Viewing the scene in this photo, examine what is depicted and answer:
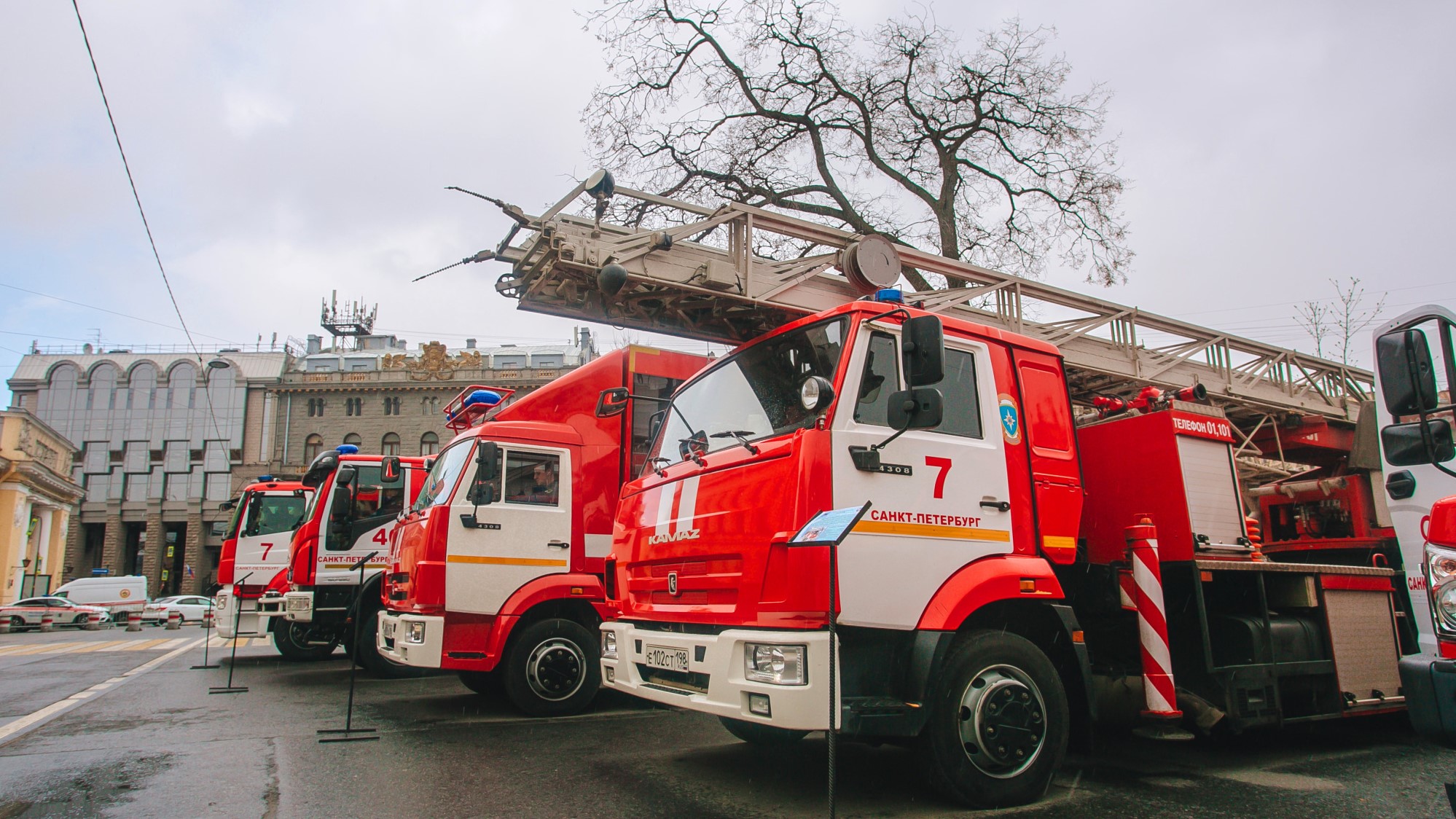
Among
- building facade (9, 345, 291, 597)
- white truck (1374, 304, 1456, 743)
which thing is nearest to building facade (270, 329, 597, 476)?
building facade (9, 345, 291, 597)

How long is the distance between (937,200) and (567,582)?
1100cm

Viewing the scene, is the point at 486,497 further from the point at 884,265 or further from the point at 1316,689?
the point at 1316,689

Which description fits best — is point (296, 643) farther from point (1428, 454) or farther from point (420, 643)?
point (1428, 454)

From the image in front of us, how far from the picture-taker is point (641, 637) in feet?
15.9

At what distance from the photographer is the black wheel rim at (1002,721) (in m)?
4.37

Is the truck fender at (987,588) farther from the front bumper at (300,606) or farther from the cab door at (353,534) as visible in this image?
the front bumper at (300,606)

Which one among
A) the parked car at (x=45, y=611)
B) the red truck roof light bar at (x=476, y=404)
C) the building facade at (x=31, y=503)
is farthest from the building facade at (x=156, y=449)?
the red truck roof light bar at (x=476, y=404)

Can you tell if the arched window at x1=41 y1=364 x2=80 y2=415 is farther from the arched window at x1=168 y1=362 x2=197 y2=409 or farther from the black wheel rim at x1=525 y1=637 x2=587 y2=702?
the black wheel rim at x1=525 y1=637 x2=587 y2=702

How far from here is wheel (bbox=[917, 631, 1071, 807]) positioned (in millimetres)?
4293

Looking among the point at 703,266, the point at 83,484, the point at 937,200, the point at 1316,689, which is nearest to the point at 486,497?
the point at 703,266

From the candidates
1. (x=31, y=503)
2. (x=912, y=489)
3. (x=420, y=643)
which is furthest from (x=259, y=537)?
(x=31, y=503)

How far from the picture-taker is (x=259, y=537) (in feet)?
45.8

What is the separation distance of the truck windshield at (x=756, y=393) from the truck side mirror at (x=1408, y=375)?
91.2 inches

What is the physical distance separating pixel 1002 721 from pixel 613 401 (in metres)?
3.65
